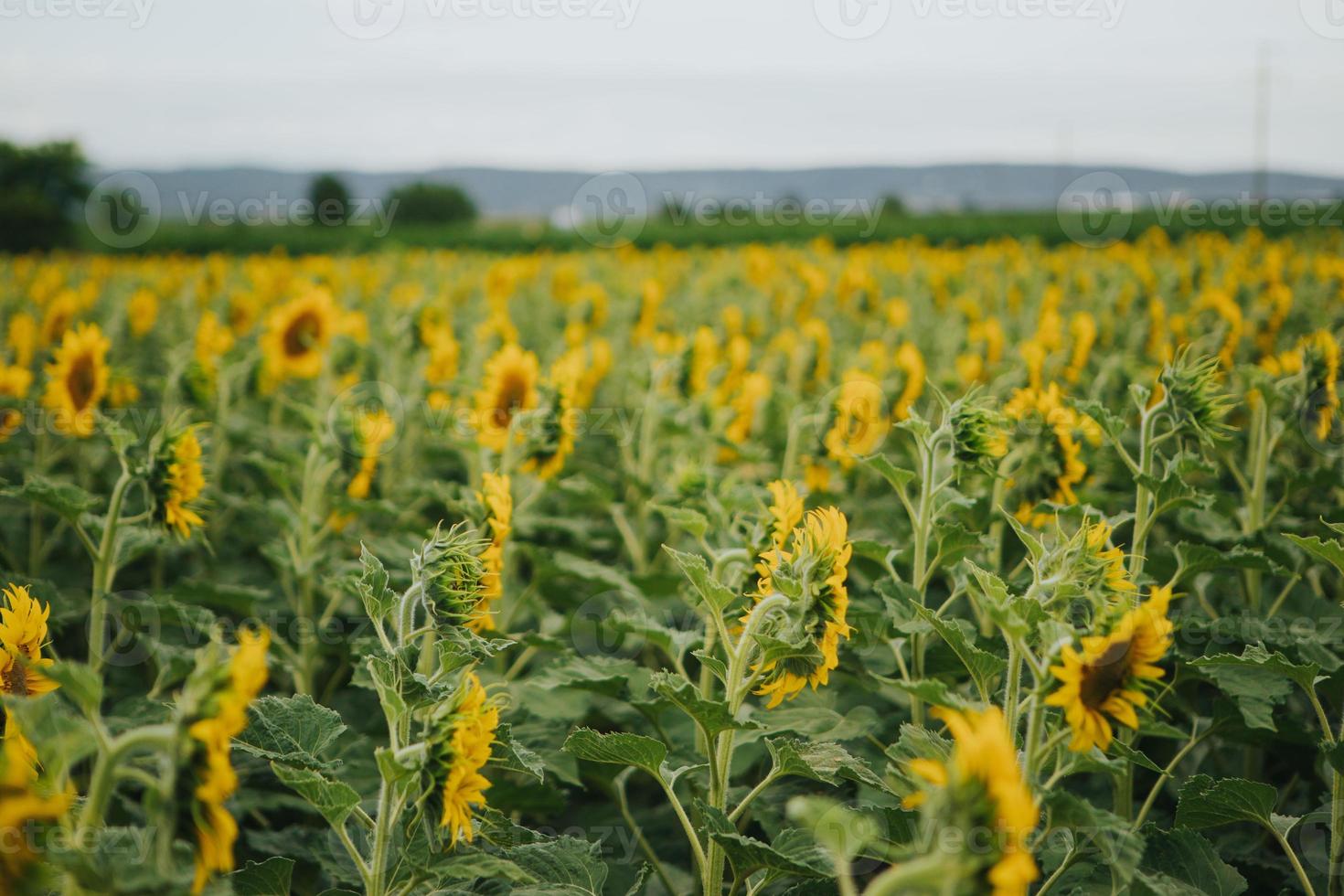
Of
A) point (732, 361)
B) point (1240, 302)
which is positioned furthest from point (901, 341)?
point (1240, 302)

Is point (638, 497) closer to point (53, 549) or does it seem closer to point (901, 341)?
point (53, 549)

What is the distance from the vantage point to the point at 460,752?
1.55 metres

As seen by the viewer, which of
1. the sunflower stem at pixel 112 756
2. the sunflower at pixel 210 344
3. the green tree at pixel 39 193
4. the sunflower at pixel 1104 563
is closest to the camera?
the sunflower stem at pixel 112 756

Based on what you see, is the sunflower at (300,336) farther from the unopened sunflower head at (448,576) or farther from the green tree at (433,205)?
the green tree at (433,205)

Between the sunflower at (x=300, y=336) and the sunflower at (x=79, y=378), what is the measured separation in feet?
3.86

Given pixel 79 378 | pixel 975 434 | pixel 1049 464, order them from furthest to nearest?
pixel 79 378
pixel 1049 464
pixel 975 434

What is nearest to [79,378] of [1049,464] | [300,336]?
[300,336]

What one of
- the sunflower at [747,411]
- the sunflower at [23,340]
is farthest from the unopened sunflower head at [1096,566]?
the sunflower at [23,340]

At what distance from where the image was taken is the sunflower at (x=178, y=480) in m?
2.30

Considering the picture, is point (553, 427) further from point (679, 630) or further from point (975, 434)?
point (975, 434)

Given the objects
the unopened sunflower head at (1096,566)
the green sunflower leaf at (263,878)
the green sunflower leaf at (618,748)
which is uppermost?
the unopened sunflower head at (1096,566)

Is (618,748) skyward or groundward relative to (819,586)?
groundward

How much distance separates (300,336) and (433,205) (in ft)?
124

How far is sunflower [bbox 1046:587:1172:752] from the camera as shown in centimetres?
142
